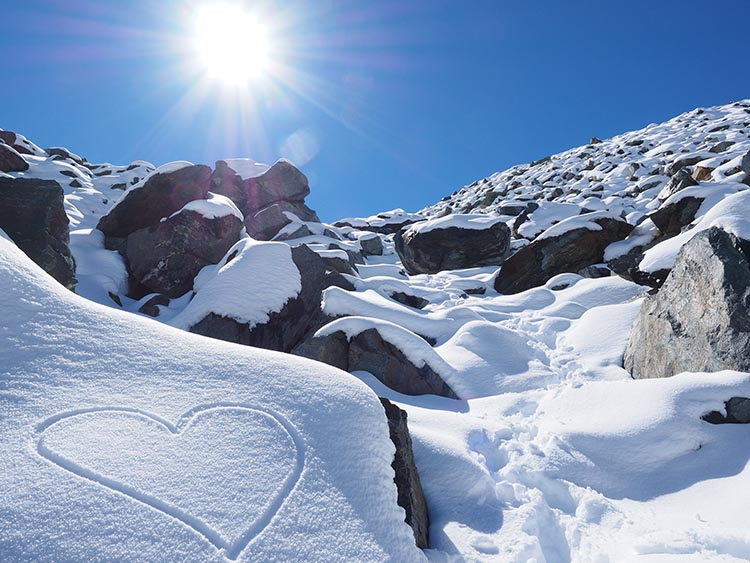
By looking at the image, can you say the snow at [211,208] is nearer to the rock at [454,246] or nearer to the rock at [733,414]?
the rock at [454,246]

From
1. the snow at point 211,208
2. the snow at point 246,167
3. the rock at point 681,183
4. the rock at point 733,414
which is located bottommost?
the rock at point 733,414

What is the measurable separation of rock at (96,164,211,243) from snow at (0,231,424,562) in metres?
13.3

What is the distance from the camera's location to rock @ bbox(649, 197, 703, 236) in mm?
13289

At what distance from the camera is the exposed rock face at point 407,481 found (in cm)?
310

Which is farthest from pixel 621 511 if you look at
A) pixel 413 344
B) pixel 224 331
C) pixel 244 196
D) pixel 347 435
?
pixel 244 196

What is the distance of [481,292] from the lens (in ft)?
54.4

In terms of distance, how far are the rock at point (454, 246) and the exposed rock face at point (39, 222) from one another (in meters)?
15.6

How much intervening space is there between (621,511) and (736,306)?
10.5 ft

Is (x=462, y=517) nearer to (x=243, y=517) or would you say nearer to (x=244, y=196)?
(x=243, y=517)

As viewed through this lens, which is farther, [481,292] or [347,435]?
[481,292]

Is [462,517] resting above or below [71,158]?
below

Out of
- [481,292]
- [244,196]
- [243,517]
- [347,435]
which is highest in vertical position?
[244,196]

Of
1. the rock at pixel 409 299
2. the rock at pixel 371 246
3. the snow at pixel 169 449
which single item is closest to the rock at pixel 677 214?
the rock at pixel 409 299

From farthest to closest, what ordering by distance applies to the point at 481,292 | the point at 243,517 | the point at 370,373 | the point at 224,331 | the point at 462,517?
the point at 481,292
the point at 224,331
the point at 370,373
the point at 462,517
the point at 243,517
